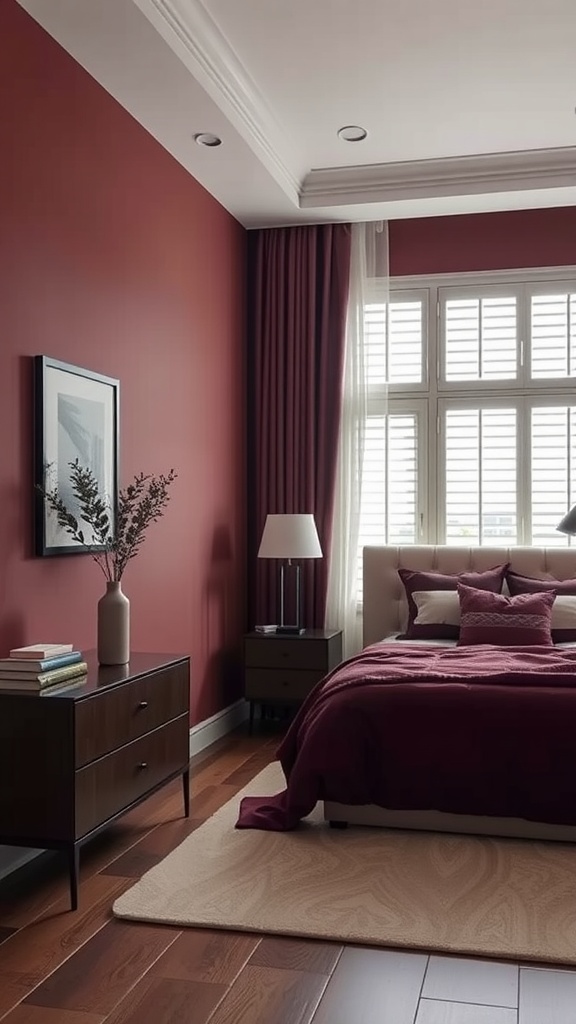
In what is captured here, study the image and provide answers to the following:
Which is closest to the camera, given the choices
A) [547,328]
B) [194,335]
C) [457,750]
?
[457,750]

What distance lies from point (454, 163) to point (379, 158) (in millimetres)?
430

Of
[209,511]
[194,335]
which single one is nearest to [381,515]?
[209,511]

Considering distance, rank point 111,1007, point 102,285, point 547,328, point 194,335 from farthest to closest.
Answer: point 547,328
point 194,335
point 102,285
point 111,1007

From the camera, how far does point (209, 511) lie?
548 cm

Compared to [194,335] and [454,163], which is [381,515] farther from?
[454,163]

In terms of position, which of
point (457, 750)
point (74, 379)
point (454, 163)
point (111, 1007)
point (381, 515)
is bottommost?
point (111, 1007)

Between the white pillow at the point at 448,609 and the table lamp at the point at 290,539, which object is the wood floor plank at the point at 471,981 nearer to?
the white pillow at the point at 448,609

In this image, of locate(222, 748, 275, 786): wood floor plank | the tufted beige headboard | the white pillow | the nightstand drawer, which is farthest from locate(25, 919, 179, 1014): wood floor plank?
the tufted beige headboard

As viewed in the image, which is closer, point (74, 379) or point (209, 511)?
point (74, 379)

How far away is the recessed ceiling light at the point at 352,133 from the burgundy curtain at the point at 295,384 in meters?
0.95

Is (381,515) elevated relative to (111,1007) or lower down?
elevated

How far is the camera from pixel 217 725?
18.1 ft

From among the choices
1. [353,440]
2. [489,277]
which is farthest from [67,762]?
[489,277]

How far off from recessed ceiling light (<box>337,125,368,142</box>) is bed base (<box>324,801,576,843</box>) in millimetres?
3384
